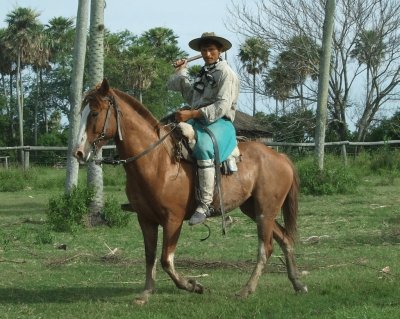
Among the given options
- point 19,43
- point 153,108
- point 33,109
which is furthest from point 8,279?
point 33,109

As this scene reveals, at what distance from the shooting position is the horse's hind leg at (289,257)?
24.7 feet

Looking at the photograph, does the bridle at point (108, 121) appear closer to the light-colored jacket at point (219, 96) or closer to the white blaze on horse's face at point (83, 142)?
the white blaze on horse's face at point (83, 142)

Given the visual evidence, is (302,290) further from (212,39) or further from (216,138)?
A: (212,39)

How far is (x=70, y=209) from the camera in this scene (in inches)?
520

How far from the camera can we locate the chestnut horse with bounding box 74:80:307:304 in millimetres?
6785

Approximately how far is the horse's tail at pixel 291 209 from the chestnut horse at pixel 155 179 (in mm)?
437

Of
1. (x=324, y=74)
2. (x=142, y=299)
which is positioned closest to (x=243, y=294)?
(x=142, y=299)

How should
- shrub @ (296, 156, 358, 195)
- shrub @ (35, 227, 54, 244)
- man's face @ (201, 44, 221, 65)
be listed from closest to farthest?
man's face @ (201, 44, 221, 65) → shrub @ (35, 227, 54, 244) → shrub @ (296, 156, 358, 195)

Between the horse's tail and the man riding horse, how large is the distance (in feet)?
3.42

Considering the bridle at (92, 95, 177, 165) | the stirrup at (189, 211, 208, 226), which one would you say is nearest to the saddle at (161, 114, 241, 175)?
the bridle at (92, 95, 177, 165)

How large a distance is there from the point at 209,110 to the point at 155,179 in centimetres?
95

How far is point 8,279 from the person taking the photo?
28.1ft

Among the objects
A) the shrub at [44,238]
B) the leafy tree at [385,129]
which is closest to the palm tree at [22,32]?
the leafy tree at [385,129]

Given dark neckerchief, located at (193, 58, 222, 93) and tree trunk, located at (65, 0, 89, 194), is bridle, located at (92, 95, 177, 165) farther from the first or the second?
tree trunk, located at (65, 0, 89, 194)
